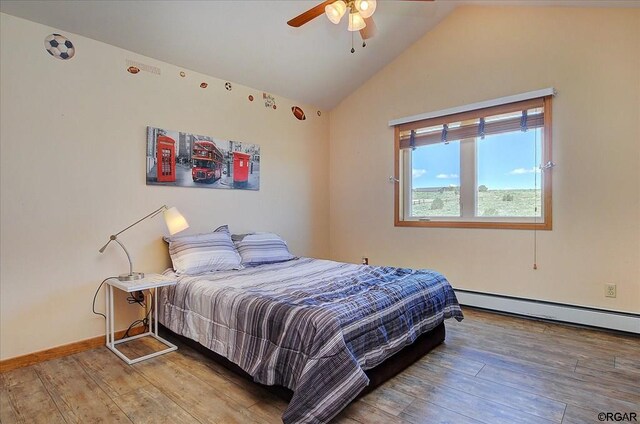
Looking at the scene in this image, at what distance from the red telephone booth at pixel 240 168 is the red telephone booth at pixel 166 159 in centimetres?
66

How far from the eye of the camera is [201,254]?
2898 mm

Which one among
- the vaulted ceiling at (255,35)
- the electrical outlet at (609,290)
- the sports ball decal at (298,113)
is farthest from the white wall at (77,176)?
the electrical outlet at (609,290)

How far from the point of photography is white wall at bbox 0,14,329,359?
7.64 feet

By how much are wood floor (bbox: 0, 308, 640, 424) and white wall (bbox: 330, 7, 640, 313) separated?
28.4 inches

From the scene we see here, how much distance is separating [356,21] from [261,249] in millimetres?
2165

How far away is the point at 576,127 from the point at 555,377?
84.9 inches

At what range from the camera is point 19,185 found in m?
2.34

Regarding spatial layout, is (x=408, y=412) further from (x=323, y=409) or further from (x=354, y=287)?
(x=354, y=287)

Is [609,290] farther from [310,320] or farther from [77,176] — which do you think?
[77,176]

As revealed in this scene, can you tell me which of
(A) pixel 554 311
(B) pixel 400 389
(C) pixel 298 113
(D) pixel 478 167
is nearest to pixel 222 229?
(C) pixel 298 113

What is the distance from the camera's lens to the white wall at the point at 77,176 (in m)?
2.33

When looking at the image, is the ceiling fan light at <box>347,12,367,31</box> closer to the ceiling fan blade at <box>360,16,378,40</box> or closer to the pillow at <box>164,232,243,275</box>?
the ceiling fan blade at <box>360,16,378,40</box>

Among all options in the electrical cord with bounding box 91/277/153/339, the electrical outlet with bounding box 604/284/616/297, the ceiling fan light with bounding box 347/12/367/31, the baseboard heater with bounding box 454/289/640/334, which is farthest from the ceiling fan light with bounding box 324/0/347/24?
the electrical outlet with bounding box 604/284/616/297

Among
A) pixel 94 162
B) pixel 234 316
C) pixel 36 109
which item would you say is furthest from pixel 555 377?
pixel 36 109
